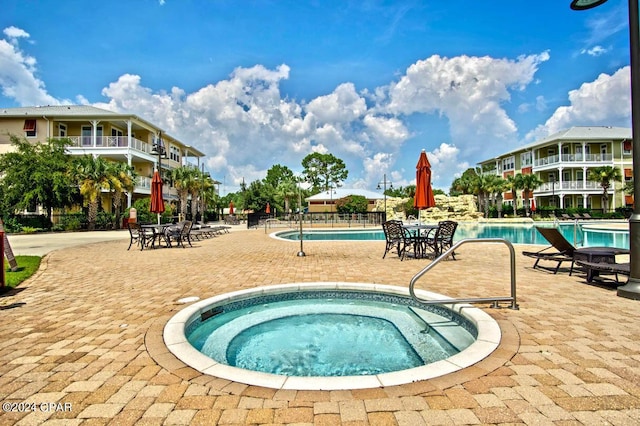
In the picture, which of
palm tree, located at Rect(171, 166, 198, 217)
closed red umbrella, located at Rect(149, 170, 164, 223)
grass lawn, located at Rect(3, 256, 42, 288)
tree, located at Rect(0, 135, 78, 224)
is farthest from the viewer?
palm tree, located at Rect(171, 166, 198, 217)

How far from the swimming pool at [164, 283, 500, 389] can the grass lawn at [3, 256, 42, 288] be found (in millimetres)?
4409

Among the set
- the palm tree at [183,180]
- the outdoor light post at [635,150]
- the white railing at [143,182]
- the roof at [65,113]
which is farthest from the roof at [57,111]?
the outdoor light post at [635,150]

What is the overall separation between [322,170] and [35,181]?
4640 centimetres

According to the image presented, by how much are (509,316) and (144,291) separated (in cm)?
535

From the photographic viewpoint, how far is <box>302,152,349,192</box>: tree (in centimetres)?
6256

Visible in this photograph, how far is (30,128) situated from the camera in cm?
2758

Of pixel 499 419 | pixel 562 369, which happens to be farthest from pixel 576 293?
pixel 499 419

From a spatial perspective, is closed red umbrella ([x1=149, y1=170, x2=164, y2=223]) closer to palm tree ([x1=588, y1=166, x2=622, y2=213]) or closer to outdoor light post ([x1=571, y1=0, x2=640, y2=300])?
outdoor light post ([x1=571, y1=0, x2=640, y2=300])

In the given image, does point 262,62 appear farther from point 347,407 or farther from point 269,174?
point 269,174

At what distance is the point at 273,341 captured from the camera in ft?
12.9

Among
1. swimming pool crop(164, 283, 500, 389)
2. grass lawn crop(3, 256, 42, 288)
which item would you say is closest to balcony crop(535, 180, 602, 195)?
swimming pool crop(164, 283, 500, 389)

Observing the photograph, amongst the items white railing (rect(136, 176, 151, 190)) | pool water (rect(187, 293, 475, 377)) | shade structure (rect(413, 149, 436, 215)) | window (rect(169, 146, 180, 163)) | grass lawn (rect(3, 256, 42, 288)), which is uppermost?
window (rect(169, 146, 180, 163))

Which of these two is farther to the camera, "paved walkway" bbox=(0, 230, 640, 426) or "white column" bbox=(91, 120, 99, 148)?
"white column" bbox=(91, 120, 99, 148)

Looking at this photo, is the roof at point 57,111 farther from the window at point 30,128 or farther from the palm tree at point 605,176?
the palm tree at point 605,176
